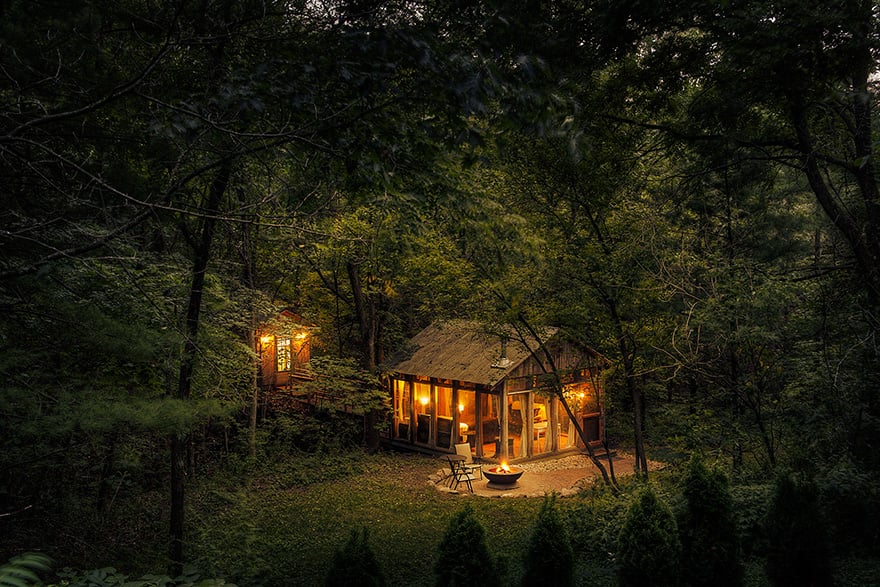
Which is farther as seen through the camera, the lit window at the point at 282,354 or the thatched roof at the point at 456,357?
the thatched roof at the point at 456,357

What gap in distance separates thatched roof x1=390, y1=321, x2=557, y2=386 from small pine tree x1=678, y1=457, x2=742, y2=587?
7.52 metres

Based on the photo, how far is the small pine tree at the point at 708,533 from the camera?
5949 millimetres

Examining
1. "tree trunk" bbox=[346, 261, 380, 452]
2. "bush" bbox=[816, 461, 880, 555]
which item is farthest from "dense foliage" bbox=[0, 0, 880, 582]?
"tree trunk" bbox=[346, 261, 380, 452]

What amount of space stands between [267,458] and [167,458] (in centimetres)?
293

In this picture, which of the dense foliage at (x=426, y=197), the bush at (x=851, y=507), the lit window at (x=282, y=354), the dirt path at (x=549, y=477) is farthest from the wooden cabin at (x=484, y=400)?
the bush at (x=851, y=507)

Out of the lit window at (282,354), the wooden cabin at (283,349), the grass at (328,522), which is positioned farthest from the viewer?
the lit window at (282,354)

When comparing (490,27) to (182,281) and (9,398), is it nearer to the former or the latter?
(9,398)

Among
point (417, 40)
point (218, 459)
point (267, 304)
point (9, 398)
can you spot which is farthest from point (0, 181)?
point (218, 459)

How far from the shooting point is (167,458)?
38.5 ft

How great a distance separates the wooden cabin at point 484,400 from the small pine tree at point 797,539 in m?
8.96

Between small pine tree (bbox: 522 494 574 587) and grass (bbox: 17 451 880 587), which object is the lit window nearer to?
grass (bbox: 17 451 880 587)

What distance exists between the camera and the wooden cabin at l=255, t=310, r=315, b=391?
Answer: 38.0 ft

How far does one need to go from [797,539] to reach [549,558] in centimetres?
263

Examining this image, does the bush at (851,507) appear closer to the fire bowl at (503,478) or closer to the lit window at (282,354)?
the fire bowl at (503,478)
